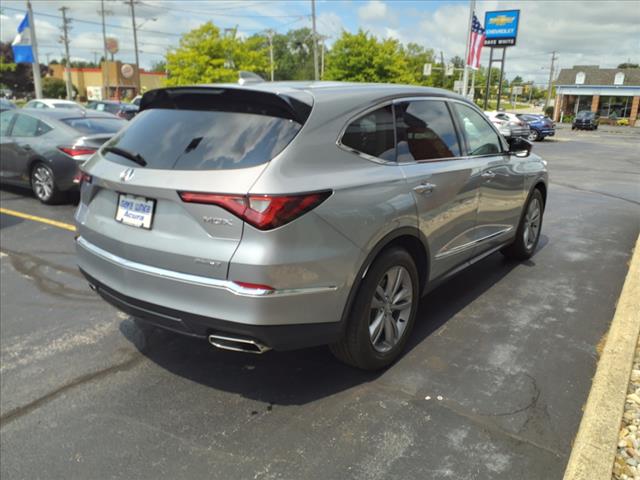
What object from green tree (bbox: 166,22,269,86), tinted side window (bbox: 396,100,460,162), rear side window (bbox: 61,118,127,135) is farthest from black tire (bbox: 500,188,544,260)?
green tree (bbox: 166,22,269,86)

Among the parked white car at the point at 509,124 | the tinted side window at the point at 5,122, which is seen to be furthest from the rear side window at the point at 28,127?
the parked white car at the point at 509,124

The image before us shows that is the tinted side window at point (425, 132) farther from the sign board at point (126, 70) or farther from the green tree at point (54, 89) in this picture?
the green tree at point (54, 89)

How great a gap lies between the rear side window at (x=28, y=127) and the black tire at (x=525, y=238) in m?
7.19

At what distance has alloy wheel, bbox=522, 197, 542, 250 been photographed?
5.61 m

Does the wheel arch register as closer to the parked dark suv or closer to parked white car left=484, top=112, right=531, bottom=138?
parked white car left=484, top=112, right=531, bottom=138

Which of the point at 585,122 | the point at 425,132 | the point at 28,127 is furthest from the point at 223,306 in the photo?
the point at 585,122

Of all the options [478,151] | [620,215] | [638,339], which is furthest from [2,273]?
[620,215]

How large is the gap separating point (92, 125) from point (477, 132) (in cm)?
666

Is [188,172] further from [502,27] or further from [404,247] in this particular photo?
[502,27]

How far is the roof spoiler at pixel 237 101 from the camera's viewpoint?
2795mm

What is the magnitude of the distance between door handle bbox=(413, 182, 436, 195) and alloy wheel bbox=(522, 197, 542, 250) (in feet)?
7.87

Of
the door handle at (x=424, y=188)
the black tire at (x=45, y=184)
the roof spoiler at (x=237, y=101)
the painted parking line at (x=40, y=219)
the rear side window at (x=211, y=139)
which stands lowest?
the painted parking line at (x=40, y=219)

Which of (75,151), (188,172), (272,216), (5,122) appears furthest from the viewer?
(5,122)

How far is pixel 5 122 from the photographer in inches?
357
